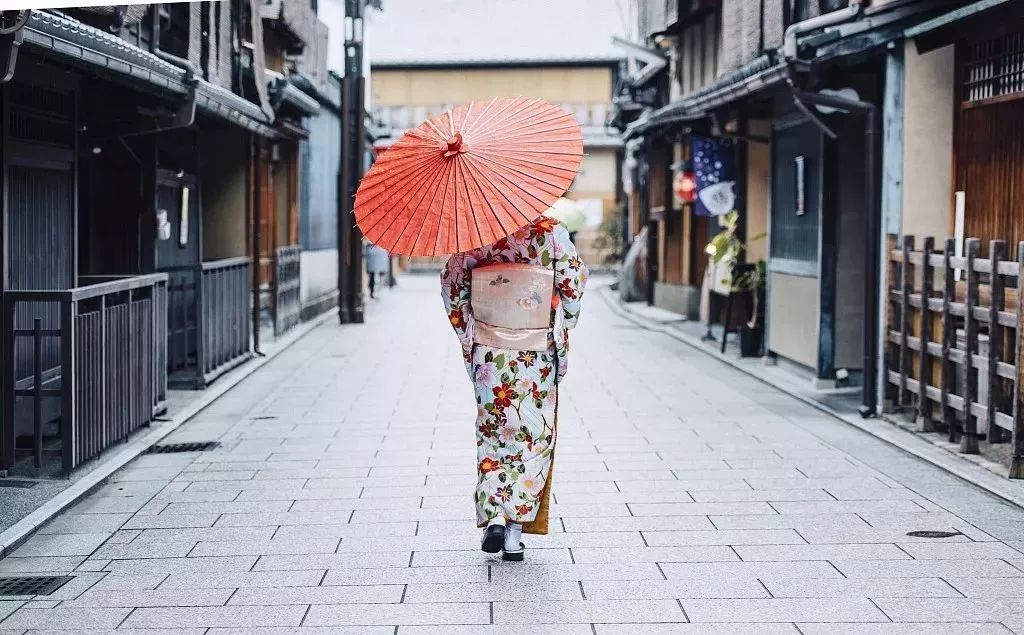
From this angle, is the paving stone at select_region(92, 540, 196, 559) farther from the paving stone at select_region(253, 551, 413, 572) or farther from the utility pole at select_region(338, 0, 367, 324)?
the utility pole at select_region(338, 0, 367, 324)

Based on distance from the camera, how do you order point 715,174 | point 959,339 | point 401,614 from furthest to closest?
point 715,174
point 959,339
point 401,614

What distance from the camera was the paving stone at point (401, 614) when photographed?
6.22 m

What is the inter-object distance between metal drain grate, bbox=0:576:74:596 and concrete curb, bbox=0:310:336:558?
54 cm

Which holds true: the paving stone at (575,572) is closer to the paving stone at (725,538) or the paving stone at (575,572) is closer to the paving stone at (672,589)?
the paving stone at (672,589)

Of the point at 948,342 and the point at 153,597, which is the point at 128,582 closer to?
the point at 153,597

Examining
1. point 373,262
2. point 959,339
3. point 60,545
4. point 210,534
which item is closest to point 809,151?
point 959,339

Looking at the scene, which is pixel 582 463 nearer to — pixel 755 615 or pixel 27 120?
pixel 755 615

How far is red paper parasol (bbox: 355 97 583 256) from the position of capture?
273 inches

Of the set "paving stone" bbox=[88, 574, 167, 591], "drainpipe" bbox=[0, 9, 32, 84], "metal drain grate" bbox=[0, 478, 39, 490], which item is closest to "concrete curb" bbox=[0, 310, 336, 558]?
"metal drain grate" bbox=[0, 478, 39, 490]

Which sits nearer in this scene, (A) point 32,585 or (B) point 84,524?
(A) point 32,585

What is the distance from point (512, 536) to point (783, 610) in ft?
5.80

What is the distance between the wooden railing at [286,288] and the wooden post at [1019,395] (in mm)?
15001

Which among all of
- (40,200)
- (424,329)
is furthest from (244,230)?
(40,200)

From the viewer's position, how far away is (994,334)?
399 inches
